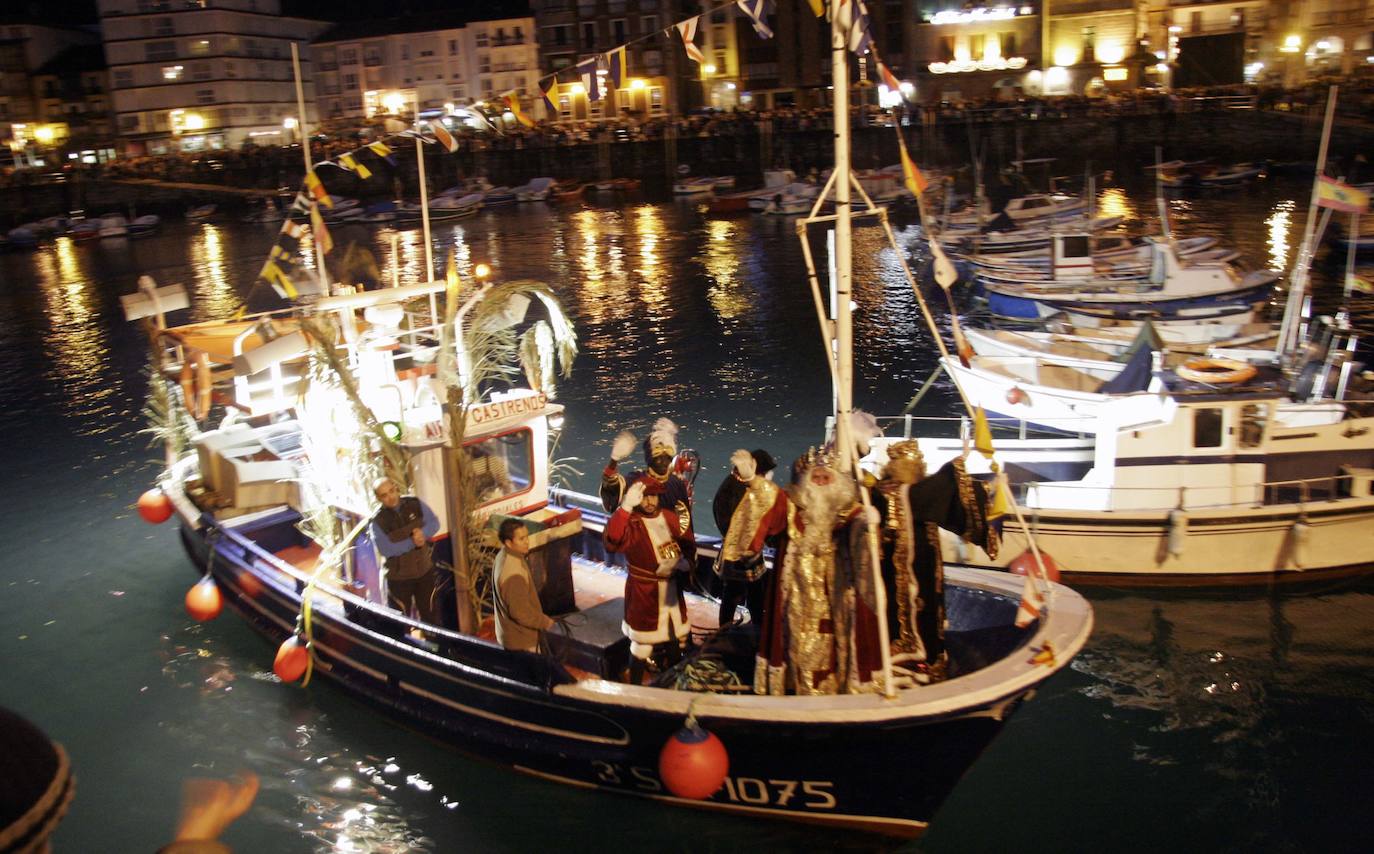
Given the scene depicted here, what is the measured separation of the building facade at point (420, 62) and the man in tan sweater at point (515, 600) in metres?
76.9

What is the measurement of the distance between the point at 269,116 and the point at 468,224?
41940mm

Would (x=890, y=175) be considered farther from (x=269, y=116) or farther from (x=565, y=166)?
(x=269, y=116)

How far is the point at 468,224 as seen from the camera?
55.7 metres

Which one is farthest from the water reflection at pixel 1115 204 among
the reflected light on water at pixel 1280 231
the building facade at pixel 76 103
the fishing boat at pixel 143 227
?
the building facade at pixel 76 103

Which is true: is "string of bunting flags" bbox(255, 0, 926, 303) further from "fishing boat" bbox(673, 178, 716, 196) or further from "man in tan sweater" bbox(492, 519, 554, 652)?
"fishing boat" bbox(673, 178, 716, 196)

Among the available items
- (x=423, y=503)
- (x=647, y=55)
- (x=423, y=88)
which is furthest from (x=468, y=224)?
(x=423, y=503)

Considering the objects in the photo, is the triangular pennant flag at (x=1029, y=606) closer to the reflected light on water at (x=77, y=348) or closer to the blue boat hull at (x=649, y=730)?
the blue boat hull at (x=649, y=730)

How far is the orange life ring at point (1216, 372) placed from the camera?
42.1 ft

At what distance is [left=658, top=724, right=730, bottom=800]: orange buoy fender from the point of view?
21.3ft

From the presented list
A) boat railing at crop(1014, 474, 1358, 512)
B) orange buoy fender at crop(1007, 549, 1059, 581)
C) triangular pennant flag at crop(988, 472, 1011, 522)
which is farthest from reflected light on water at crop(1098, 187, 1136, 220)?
triangular pennant flag at crop(988, 472, 1011, 522)

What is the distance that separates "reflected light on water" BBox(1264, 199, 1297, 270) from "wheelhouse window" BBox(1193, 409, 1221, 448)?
22059 millimetres

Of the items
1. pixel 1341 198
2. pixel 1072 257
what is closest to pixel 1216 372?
pixel 1341 198

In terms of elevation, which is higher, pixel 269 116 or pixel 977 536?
pixel 269 116

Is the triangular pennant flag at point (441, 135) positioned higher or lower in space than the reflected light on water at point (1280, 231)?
higher
